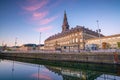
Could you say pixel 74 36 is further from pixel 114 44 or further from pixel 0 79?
pixel 0 79

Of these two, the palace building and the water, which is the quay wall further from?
the palace building

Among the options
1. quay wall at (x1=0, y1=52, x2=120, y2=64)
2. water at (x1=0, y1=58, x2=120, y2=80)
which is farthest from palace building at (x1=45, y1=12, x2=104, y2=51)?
water at (x1=0, y1=58, x2=120, y2=80)

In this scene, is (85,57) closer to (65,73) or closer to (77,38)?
(65,73)

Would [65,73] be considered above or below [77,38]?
below

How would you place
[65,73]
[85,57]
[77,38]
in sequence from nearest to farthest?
[65,73] < [85,57] < [77,38]

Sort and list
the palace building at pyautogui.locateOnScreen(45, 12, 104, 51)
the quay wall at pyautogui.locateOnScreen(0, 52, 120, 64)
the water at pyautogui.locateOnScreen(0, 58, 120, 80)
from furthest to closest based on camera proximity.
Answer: the palace building at pyautogui.locateOnScreen(45, 12, 104, 51)
the quay wall at pyautogui.locateOnScreen(0, 52, 120, 64)
the water at pyautogui.locateOnScreen(0, 58, 120, 80)

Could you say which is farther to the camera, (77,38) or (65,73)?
(77,38)

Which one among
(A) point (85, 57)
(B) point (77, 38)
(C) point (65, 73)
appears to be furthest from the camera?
(B) point (77, 38)

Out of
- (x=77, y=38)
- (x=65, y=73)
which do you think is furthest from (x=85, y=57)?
(x=77, y=38)

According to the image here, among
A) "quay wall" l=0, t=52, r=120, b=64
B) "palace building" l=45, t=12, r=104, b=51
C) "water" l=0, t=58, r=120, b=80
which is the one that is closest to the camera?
"water" l=0, t=58, r=120, b=80

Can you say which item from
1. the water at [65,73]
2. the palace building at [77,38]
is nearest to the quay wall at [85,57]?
the water at [65,73]

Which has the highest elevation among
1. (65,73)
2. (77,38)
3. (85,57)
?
(77,38)

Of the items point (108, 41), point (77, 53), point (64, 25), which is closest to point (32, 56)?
point (77, 53)

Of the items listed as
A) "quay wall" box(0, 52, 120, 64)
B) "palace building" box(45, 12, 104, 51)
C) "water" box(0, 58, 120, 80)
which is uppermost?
"palace building" box(45, 12, 104, 51)
